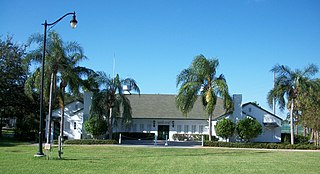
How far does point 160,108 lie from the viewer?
45.6 m

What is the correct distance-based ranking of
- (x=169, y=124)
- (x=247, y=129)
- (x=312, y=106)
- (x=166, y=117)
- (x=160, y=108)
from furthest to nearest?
(x=160, y=108) → (x=169, y=124) → (x=166, y=117) → (x=247, y=129) → (x=312, y=106)

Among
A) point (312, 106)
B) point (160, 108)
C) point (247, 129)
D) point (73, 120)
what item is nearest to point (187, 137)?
point (160, 108)

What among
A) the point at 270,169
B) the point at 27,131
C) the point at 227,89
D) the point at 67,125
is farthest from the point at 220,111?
the point at 270,169

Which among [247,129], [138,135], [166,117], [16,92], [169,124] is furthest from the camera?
[169,124]

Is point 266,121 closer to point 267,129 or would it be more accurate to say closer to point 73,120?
point 267,129

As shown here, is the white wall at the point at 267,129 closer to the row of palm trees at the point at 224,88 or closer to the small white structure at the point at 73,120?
the row of palm trees at the point at 224,88

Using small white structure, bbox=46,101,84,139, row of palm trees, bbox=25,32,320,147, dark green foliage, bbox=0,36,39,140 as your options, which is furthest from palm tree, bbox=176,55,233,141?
dark green foliage, bbox=0,36,39,140

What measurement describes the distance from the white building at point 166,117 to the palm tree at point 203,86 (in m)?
3.99

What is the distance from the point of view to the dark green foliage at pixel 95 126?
108ft

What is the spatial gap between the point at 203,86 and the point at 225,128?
4.63 metres

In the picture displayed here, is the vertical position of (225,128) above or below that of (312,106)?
below

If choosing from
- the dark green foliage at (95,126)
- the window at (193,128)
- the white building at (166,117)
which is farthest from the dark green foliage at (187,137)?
the dark green foliage at (95,126)

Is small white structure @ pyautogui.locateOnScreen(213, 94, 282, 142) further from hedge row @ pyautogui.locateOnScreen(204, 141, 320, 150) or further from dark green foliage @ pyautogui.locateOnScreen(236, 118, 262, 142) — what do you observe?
hedge row @ pyautogui.locateOnScreen(204, 141, 320, 150)

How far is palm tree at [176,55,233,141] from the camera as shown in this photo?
3222 cm
